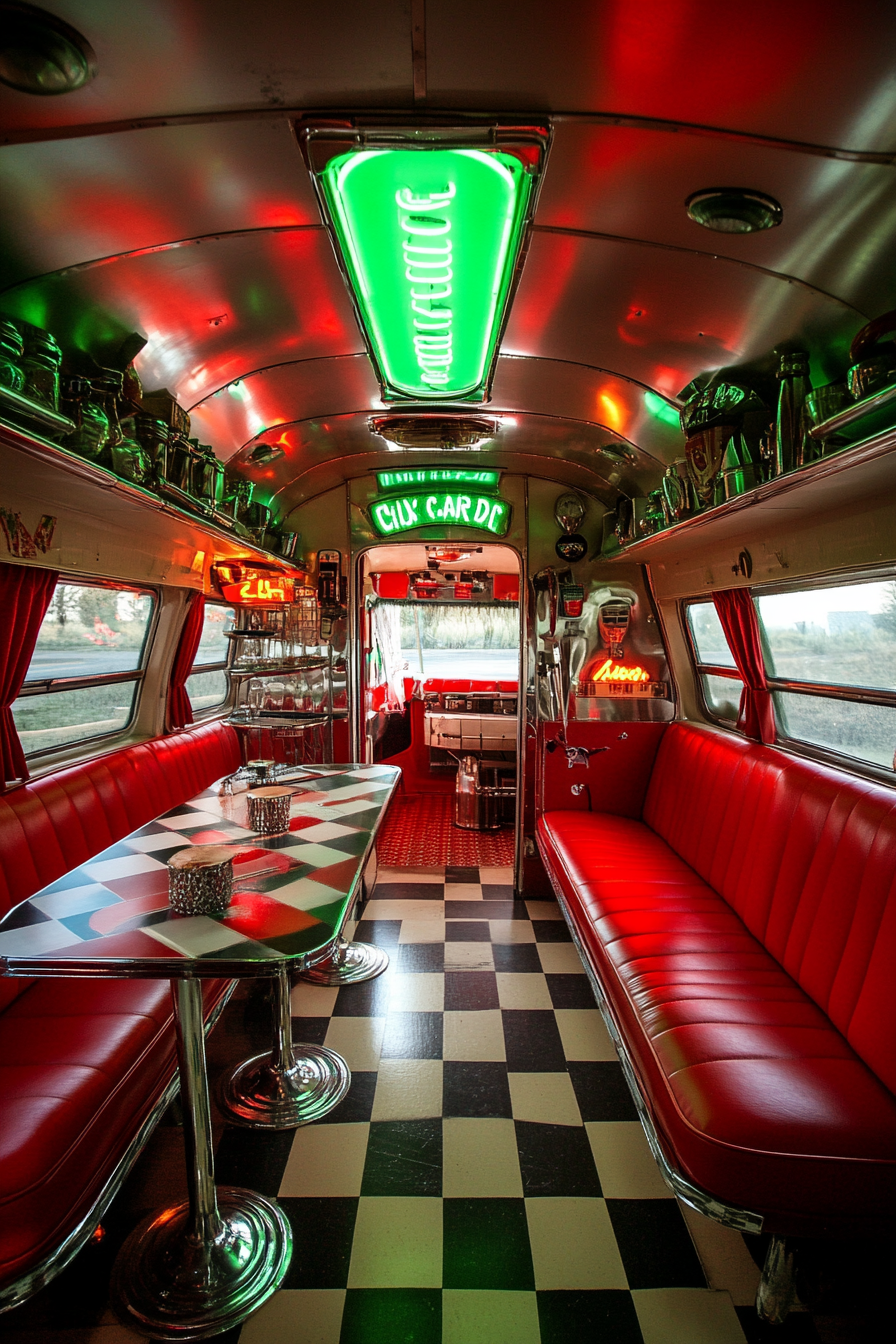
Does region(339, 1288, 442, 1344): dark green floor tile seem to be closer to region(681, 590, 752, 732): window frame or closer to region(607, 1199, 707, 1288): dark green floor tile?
region(607, 1199, 707, 1288): dark green floor tile

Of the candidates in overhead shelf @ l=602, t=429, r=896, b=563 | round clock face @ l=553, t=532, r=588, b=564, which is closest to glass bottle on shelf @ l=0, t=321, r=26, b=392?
overhead shelf @ l=602, t=429, r=896, b=563

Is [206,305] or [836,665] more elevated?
[206,305]

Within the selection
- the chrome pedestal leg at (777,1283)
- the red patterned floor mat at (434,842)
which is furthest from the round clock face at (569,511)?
the chrome pedestal leg at (777,1283)

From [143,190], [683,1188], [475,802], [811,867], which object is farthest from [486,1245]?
[475,802]

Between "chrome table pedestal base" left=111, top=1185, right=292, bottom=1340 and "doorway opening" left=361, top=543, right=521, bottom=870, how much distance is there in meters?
3.25

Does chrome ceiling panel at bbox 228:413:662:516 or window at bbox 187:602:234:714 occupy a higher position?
chrome ceiling panel at bbox 228:413:662:516

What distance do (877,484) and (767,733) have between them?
164cm

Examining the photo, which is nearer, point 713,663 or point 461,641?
point 713,663

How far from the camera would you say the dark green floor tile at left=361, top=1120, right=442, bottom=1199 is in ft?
7.55

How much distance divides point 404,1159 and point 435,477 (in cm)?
411

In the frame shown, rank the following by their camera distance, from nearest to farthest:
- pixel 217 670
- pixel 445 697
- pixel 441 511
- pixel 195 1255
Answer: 1. pixel 195 1255
2. pixel 441 511
3. pixel 217 670
4. pixel 445 697

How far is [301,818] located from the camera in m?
2.92

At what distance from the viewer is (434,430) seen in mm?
4016

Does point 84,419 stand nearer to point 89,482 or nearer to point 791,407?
point 89,482
